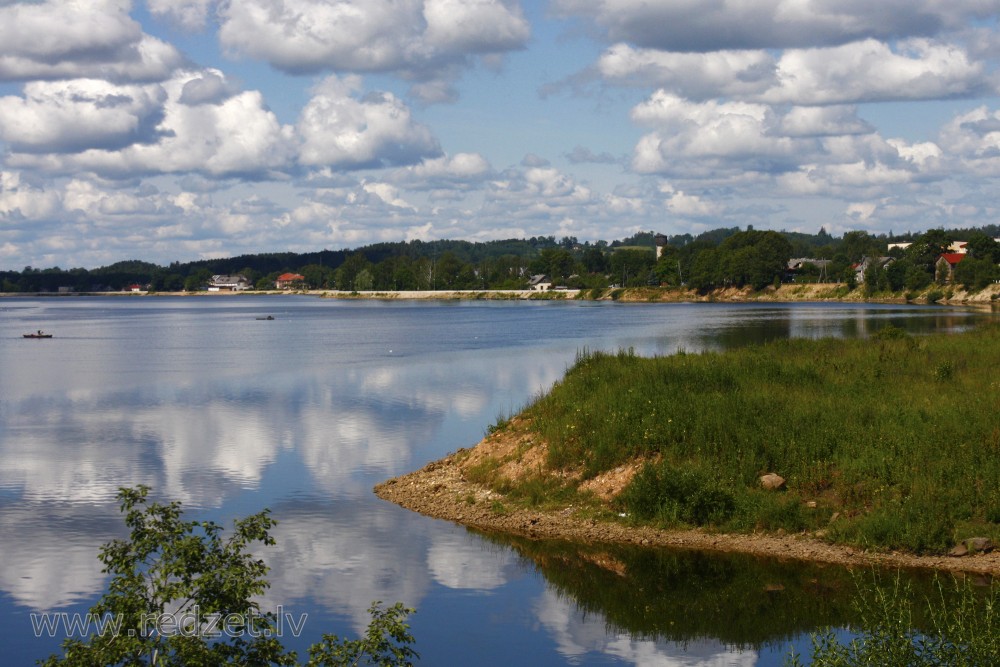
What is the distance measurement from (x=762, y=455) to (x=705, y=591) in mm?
5984

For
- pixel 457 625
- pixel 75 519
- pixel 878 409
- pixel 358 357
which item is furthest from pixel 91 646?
pixel 358 357

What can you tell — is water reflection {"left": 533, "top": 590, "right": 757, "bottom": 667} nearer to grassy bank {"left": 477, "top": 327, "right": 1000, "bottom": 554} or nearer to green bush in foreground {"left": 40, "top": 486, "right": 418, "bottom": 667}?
grassy bank {"left": 477, "top": 327, "right": 1000, "bottom": 554}

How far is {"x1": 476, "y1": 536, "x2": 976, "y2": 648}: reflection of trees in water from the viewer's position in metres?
21.0

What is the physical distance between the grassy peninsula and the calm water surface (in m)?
1.84

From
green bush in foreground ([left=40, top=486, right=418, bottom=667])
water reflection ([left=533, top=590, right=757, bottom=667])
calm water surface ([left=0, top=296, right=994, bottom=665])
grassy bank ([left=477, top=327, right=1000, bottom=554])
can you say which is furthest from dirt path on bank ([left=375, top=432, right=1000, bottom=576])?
green bush in foreground ([left=40, top=486, right=418, bottom=667])

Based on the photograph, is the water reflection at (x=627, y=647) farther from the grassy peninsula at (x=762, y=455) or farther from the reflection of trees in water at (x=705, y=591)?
the grassy peninsula at (x=762, y=455)

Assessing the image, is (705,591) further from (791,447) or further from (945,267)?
(945,267)

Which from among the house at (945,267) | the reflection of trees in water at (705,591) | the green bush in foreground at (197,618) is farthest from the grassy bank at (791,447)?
the house at (945,267)

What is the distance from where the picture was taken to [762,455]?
27734 millimetres

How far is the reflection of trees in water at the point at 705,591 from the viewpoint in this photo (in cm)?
2102

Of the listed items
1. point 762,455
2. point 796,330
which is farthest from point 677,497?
point 796,330

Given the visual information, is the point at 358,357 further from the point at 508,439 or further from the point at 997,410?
the point at 997,410

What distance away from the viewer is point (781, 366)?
37562 mm

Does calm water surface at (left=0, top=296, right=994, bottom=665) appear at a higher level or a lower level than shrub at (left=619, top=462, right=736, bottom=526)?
lower
